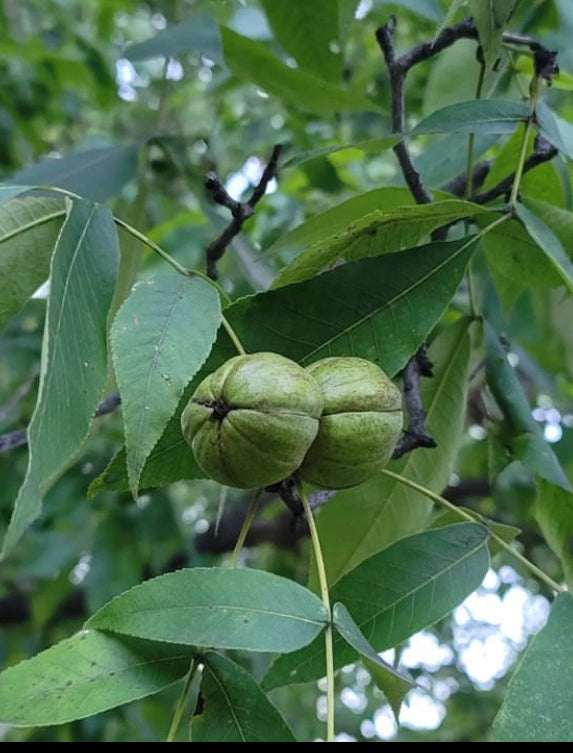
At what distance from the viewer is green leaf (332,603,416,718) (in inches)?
38.6

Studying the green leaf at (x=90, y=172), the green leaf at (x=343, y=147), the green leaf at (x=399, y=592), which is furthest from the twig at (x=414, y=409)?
the green leaf at (x=90, y=172)

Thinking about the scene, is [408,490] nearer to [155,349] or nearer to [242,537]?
[242,537]

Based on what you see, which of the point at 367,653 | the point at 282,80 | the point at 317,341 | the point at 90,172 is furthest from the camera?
the point at 90,172

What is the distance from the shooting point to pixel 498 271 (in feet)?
5.64

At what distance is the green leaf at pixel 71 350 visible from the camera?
1.04 metres

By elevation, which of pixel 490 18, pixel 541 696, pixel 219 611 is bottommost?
pixel 541 696

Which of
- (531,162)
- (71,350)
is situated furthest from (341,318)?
(531,162)

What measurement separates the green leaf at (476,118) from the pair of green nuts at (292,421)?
409mm

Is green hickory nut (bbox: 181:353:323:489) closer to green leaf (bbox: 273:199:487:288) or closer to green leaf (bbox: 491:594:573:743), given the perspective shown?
green leaf (bbox: 273:199:487:288)

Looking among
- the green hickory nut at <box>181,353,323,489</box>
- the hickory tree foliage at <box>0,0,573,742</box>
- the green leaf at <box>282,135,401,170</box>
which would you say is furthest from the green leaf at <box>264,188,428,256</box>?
the green hickory nut at <box>181,353,323,489</box>

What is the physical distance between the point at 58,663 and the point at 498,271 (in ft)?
3.41

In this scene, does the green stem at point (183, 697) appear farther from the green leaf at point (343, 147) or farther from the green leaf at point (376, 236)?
the green leaf at point (343, 147)

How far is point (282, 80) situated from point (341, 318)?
671mm

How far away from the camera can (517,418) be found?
1.60 m
